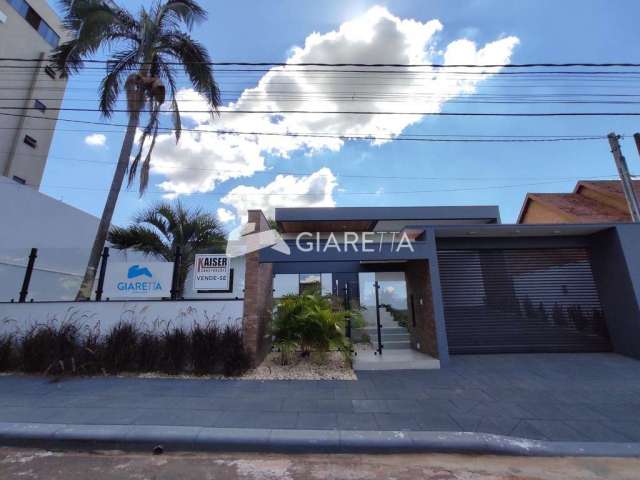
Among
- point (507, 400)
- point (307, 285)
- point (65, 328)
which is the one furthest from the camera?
point (307, 285)

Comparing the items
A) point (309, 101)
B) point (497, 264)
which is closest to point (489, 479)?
point (497, 264)

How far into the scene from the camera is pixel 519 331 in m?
7.69

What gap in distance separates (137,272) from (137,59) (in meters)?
6.15

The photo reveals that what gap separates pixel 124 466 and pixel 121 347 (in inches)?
146

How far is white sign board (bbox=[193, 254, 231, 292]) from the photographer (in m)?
6.79

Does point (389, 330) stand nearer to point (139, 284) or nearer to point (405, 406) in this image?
point (405, 406)

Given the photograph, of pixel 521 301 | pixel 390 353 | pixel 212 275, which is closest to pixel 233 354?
pixel 212 275

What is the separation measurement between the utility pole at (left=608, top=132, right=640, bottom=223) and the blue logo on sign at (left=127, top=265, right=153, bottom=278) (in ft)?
52.3

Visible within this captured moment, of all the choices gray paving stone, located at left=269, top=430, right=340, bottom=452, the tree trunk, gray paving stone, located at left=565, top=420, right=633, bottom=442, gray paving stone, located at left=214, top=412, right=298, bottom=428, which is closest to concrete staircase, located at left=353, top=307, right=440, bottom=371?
gray paving stone, located at left=565, top=420, right=633, bottom=442

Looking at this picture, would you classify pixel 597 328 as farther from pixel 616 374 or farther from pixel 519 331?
pixel 616 374

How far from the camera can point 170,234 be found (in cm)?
942

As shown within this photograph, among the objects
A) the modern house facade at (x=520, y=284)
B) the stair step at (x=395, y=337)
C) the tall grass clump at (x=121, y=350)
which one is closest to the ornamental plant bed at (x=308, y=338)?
the modern house facade at (x=520, y=284)

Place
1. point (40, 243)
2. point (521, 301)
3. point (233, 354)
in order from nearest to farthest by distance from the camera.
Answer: point (233, 354), point (521, 301), point (40, 243)

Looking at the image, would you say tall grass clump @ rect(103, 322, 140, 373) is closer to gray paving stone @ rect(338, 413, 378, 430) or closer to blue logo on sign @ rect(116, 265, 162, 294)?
blue logo on sign @ rect(116, 265, 162, 294)
